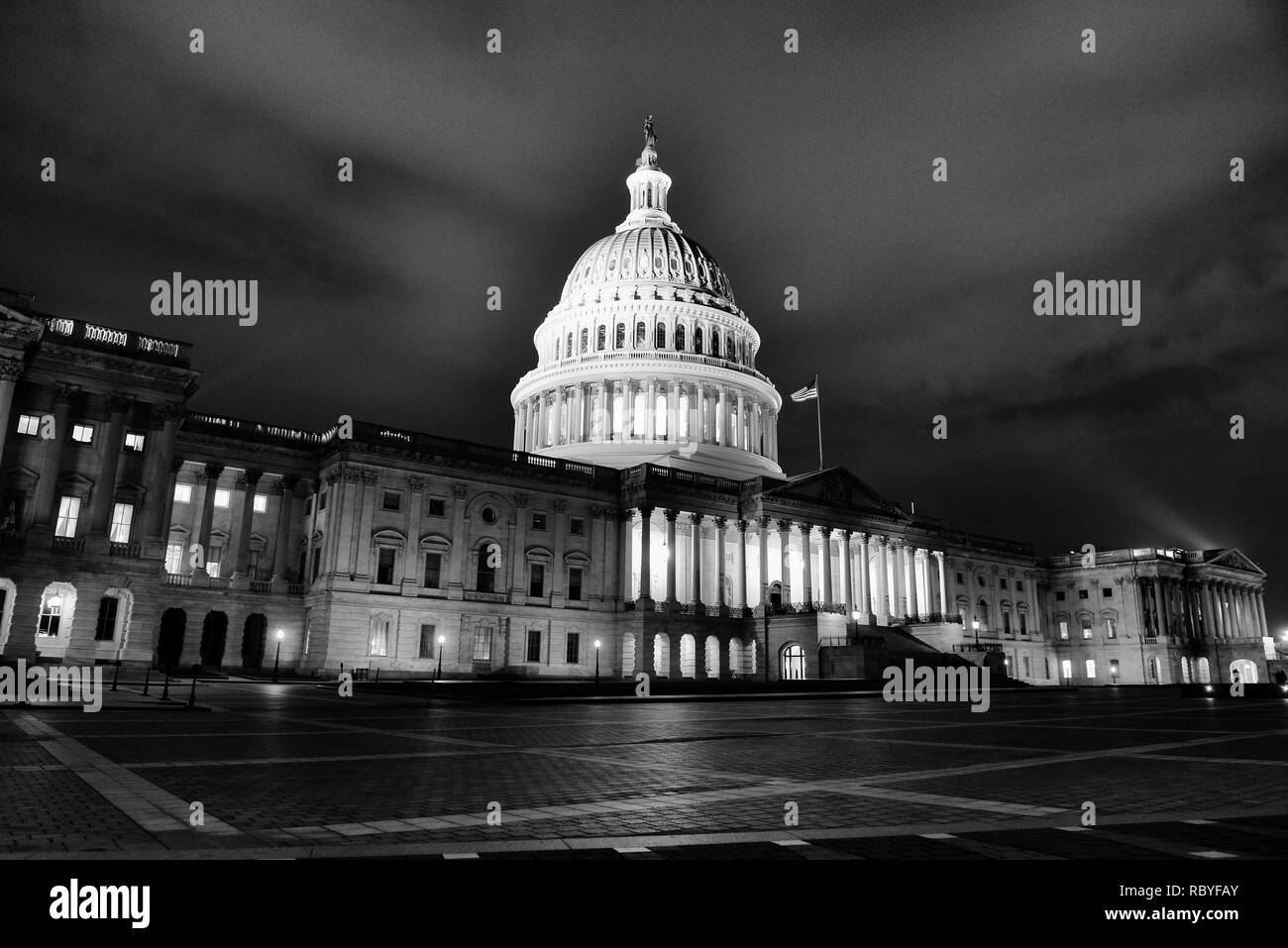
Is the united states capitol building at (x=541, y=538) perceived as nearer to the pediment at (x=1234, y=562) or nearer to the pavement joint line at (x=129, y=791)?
the pediment at (x=1234, y=562)

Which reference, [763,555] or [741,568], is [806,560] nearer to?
[763,555]

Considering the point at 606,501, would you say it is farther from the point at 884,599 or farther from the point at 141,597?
the point at 141,597

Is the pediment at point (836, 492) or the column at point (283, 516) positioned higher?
the pediment at point (836, 492)

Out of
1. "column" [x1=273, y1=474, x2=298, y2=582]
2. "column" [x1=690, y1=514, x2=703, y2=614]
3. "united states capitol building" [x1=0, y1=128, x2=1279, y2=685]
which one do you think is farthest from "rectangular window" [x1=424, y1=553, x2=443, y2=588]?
"column" [x1=690, y1=514, x2=703, y2=614]

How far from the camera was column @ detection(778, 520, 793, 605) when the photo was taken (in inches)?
3115

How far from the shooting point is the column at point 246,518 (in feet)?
202

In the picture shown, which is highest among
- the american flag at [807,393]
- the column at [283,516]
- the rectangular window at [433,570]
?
the american flag at [807,393]

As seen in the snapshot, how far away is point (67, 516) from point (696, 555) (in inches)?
1817

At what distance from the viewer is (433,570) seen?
65500mm

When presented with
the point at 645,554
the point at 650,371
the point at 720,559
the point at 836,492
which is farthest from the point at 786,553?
the point at 650,371

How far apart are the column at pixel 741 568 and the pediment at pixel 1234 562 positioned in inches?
2918

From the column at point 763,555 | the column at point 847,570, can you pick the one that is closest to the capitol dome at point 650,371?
the column at point 763,555

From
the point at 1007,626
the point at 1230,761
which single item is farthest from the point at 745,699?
the point at 1007,626
